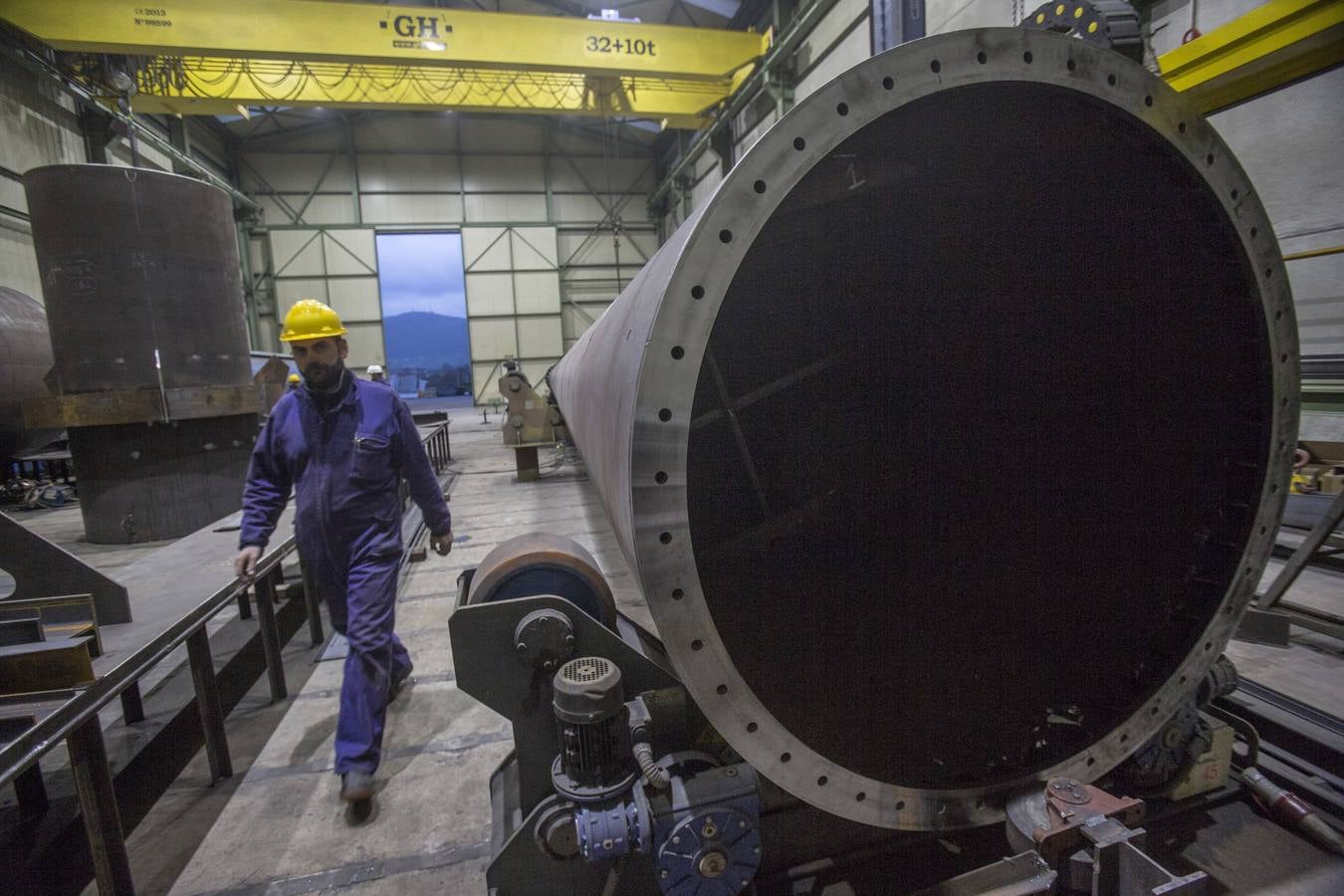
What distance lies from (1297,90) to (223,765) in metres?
5.60

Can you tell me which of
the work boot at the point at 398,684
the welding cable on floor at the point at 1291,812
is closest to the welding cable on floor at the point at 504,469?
the work boot at the point at 398,684

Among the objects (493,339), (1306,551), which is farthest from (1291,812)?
(493,339)

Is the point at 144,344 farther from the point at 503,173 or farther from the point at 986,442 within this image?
the point at 503,173

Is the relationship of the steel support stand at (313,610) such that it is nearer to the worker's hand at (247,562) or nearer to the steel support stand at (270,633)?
the steel support stand at (270,633)

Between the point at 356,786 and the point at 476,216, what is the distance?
1478 cm

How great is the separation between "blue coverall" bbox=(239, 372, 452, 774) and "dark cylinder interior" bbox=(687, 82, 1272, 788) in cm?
123

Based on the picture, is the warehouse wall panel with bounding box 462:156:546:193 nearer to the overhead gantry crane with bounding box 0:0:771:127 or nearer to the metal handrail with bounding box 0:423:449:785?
the overhead gantry crane with bounding box 0:0:771:127

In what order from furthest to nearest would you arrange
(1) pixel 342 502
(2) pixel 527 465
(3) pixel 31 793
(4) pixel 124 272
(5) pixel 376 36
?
(5) pixel 376 36
(2) pixel 527 465
(4) pixel 124 272
(1) pixel 342 502
(3) pixel 31 793

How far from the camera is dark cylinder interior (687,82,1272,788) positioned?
114cm

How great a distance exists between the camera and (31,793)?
5.77 ft

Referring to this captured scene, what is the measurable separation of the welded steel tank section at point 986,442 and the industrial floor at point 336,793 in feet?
3.90

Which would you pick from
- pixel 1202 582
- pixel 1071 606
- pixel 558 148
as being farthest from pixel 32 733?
pixel 558 148

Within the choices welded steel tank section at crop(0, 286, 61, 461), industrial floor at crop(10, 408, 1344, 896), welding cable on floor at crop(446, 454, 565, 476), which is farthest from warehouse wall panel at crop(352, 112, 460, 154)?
industrial floor at crop(10, 408, 1344, 896)

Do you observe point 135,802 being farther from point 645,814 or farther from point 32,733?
point 645,814
